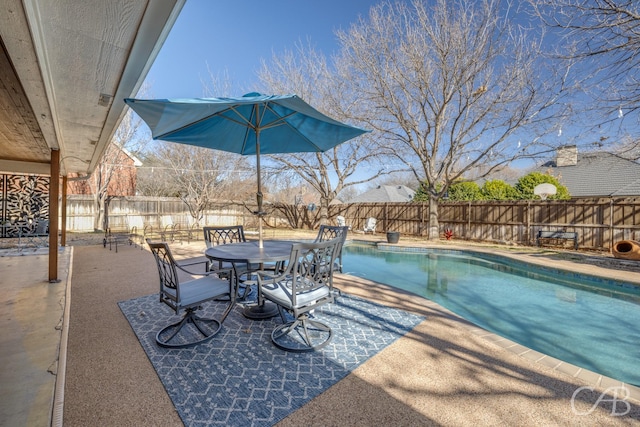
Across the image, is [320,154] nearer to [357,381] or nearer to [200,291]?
[200,291]

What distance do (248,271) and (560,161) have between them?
1917cm

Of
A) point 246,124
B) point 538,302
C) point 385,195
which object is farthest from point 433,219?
point 385,195

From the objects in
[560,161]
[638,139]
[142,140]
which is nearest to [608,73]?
[638,139]

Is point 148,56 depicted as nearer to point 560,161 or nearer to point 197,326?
point 197,326

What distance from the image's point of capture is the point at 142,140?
46.8 ft

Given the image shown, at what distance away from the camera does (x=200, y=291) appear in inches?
110

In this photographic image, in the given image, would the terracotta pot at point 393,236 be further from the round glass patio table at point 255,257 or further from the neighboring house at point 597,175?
the round glass patio table at point 255,257

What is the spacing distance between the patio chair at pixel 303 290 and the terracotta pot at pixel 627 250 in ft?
27.4

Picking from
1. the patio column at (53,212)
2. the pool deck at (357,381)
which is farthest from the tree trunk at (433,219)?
the patio column at (53,212)

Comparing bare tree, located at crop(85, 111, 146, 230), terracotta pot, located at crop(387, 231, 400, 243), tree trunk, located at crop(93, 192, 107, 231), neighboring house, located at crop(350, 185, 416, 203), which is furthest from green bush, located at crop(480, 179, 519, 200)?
tree trunk, located at crop(93, 192, 107, 231)

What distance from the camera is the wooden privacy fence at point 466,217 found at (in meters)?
8.36

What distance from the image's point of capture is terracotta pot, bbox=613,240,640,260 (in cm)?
691

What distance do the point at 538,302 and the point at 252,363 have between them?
4986mm
